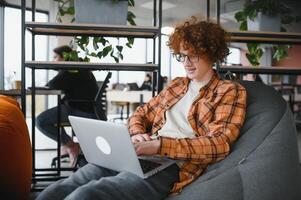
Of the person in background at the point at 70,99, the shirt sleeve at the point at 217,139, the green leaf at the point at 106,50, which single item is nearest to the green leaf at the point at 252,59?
the green leaf at the point at 106,50

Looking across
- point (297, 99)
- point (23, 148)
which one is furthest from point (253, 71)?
point (297, 99)

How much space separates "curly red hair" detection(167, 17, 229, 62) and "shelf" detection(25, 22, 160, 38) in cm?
50

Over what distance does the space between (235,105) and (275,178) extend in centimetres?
30

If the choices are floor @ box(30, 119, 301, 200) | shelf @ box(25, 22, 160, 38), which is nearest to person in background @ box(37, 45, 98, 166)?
floor @ box(30, 119, 301, 200)

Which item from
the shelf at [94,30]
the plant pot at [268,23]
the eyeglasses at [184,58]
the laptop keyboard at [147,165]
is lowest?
the laptop keyboard at [147,165]

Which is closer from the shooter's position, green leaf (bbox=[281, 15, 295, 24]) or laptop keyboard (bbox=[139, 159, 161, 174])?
laptop keyboard (bbox=[139, 159, 161, 174])

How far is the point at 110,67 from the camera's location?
2.00m

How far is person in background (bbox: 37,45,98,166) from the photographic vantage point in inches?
118

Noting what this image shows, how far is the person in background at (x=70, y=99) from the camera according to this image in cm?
300

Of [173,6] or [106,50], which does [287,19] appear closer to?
[106,50]

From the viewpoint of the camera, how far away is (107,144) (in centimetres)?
117

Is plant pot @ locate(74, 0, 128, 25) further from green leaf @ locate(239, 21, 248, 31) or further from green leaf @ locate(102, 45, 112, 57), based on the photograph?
green leaf @ locate(239, 21, 248, 31)

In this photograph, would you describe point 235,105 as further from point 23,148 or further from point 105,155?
point 23,148

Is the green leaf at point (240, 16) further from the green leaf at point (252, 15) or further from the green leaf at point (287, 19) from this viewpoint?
the green leaf at point (287, 19)
